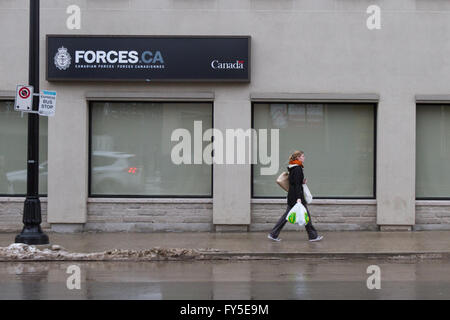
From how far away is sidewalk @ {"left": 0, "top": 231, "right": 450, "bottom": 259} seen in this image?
11.5 metres

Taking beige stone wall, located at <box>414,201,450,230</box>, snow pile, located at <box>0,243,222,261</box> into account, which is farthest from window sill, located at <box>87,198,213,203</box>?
beige stone wall, located at <box>414,201,450,230</box>

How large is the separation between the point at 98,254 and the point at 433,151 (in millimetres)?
8452

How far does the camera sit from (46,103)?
11875 mm

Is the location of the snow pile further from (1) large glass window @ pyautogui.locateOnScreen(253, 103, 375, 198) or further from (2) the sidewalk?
(1) large glass window @ pyautogui.locateOnScreen(253, 103, 375, 198)

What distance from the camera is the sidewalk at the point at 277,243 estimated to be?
1150cm

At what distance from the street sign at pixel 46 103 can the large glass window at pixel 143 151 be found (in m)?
2.88

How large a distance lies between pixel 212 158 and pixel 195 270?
4.76 meters

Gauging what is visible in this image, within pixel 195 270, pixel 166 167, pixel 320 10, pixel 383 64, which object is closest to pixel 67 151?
pixel 166 167

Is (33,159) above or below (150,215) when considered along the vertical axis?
above

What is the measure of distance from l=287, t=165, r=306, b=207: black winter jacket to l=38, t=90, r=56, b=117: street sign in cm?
498

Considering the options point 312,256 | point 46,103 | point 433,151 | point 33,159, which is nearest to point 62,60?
point 46,103

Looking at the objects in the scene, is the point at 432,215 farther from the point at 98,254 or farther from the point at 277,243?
the point at 98,254

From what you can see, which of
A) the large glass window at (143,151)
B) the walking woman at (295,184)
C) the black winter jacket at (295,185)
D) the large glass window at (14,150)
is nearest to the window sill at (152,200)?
the large glass window at (143,151)

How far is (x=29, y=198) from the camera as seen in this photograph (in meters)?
11.9
